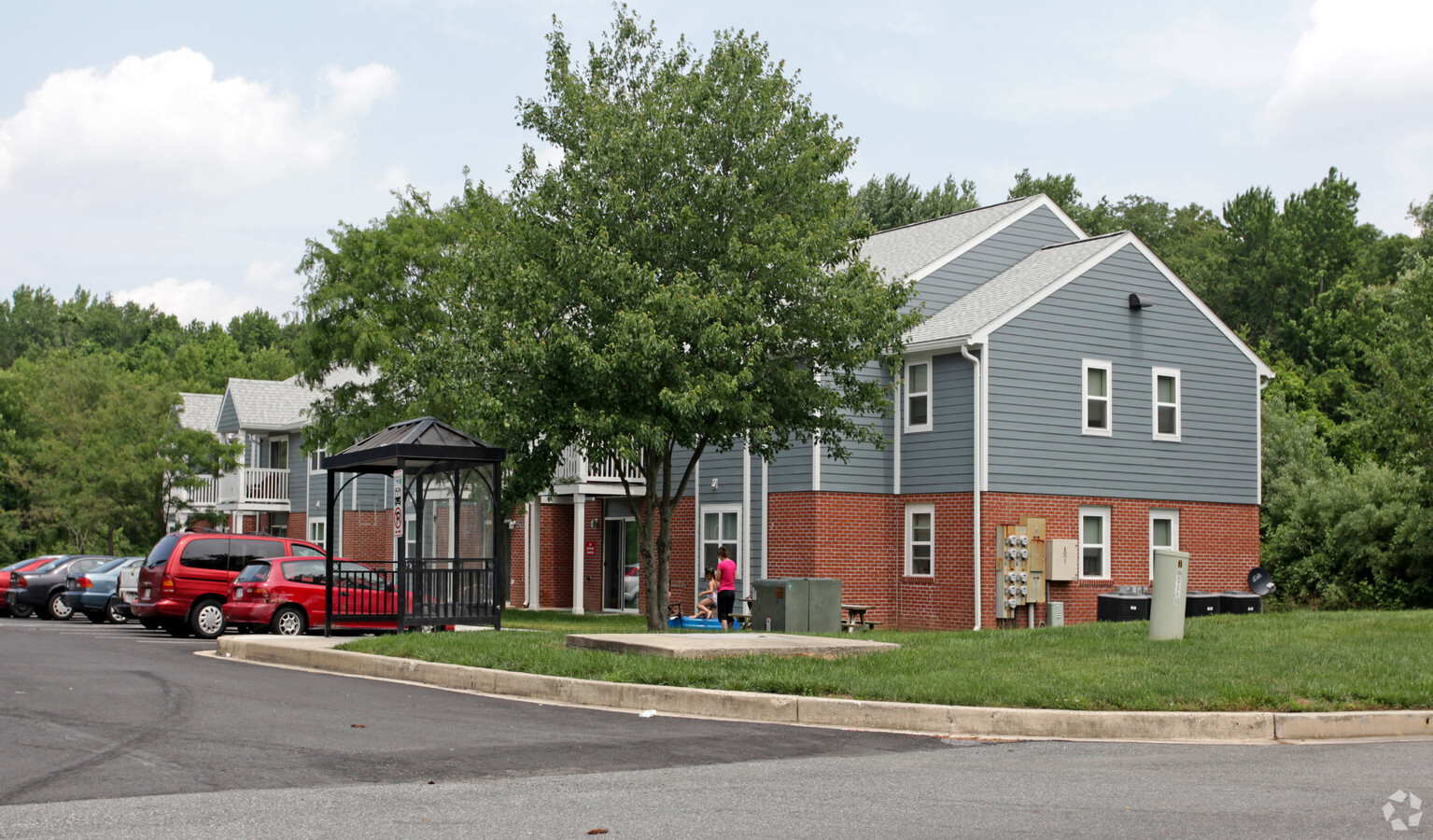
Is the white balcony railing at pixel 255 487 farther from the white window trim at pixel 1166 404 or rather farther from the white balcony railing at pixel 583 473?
the white window trim at pixel 1166 404

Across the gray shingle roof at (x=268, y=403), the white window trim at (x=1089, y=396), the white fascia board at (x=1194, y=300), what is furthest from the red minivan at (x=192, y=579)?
the gray shingle roof at (x=268, y=403)

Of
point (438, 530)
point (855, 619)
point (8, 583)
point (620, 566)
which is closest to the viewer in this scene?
point (438, 530)

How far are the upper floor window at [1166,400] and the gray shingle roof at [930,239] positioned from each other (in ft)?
15.9

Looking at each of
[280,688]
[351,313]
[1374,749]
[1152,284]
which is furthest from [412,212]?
[1374,749]

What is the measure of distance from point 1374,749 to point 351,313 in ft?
83.9

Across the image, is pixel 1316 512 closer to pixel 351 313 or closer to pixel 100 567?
pixel 351 313

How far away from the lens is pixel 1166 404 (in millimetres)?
29062

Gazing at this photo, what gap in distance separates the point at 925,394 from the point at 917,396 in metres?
0.22

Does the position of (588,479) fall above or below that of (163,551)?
above

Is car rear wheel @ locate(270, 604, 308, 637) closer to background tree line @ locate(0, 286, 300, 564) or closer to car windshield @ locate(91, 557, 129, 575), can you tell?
car windshield @ locate(91, 557, 129, 575)

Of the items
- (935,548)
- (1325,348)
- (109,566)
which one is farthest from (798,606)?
(1325,348)

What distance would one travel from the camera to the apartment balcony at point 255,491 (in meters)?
50.3

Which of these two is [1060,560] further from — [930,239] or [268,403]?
[268,403]

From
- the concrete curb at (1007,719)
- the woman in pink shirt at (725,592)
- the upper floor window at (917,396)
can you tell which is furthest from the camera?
the upper floor window at (917,396)
